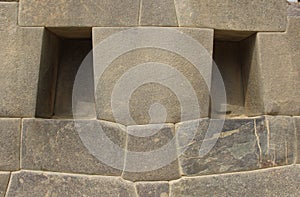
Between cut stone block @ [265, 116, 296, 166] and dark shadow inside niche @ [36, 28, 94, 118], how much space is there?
1.08 metres

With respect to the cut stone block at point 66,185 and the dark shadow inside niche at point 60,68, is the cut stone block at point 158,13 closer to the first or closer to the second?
the dark shadow inside niche at point 60,68

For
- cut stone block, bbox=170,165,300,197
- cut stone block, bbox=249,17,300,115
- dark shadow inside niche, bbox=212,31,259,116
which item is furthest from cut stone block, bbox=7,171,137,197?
cut stone block, bbox=249,17,300,115

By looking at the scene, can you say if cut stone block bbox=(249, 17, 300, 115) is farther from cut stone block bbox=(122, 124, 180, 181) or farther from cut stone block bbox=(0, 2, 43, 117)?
cut stone block bbox=(0, 2, 43, 117)

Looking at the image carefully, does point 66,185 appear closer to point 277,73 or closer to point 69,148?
point 69,148

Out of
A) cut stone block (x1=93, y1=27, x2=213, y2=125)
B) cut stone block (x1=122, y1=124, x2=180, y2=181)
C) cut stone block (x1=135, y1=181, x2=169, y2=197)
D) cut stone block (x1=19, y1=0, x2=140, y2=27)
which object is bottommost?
cut stone block (x1=135, y1=181, x2=169, y2=197)

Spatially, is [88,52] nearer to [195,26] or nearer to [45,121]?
[45,121]

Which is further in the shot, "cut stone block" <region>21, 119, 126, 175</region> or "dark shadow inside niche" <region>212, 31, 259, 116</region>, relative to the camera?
"dark shadow inside niche" <region>212, 31, 259, 116</region>

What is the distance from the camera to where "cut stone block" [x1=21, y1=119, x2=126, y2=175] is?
177 cm

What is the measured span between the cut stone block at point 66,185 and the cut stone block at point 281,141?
820 mm

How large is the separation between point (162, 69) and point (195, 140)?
44cm

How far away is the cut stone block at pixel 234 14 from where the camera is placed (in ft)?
6.09

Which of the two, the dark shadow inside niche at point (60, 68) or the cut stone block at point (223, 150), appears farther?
the dark shadow inside niche at point (60, 68)

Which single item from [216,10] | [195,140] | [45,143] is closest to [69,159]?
[45,143]

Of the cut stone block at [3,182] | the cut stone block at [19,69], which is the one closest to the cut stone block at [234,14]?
the cut stone block at [19,69]
